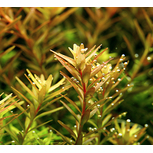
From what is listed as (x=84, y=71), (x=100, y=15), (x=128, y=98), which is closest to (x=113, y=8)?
(x=100, y=15)

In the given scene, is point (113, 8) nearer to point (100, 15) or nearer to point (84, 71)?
point (100, 15)

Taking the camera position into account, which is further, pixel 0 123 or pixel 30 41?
pixel 30 41

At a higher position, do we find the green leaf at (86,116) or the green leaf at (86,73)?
the green leaf at (86,73)

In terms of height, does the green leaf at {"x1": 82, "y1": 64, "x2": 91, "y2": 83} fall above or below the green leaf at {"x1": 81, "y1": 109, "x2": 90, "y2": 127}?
above
